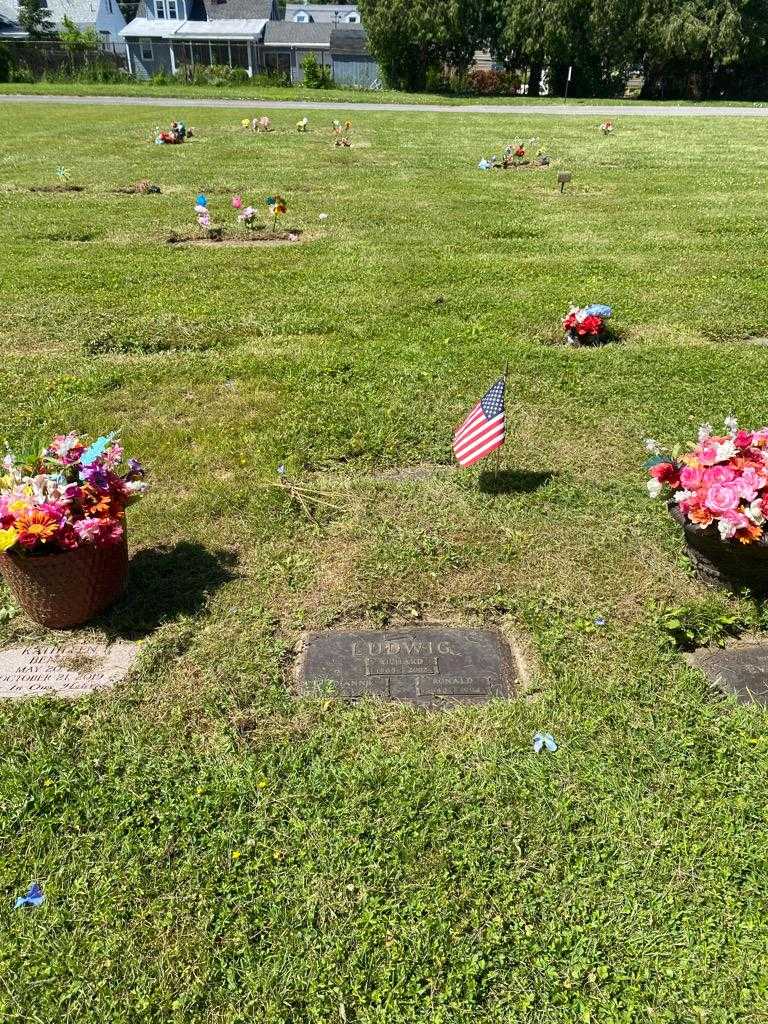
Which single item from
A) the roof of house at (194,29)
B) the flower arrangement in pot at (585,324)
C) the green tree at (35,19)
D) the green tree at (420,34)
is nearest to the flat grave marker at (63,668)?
the flower arrangement in pot at (585,324)

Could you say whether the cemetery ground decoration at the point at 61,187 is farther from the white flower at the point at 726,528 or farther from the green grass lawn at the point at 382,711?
the white flower at the point at 726,528

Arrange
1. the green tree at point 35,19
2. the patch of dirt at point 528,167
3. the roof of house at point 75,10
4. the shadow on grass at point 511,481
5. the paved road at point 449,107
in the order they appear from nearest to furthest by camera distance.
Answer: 1. the shadow on grass at point 511,481
2. the patch of dirt at point 528,167
3. the paved road at point 449,107
4. the green tree at point 35,19
5. the roof of house at point 75,10

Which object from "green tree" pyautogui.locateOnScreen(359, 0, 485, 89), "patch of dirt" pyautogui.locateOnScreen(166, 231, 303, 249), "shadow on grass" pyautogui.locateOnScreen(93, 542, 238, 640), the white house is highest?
the white house

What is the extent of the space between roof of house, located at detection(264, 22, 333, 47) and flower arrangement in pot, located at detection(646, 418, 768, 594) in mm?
55874

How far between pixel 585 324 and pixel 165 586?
13.6ft

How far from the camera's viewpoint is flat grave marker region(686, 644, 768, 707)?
9.33ft

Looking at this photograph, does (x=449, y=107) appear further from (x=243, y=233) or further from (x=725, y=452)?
(x=725, y=452)

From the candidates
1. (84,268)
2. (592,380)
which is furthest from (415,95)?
(592,380)

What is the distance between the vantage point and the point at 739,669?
295 centimetres

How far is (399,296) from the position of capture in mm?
7039

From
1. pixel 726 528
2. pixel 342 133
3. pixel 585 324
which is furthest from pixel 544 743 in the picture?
pixel 342 133

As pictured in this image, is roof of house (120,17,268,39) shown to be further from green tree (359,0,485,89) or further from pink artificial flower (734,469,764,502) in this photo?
pink artificial flower (734,469,764,502)

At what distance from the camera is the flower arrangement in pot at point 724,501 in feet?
9.73

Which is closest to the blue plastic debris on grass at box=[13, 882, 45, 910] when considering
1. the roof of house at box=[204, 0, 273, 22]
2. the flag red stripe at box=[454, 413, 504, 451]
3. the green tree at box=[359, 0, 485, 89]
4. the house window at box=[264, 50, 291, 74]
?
the flag red stripe at box=[454, 413, 504, 451]
